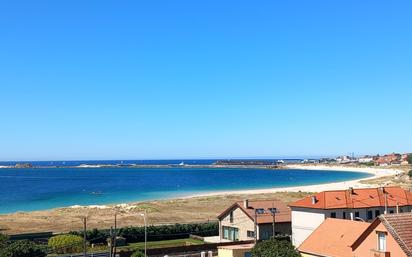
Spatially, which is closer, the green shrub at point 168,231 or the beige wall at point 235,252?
the beige wall at point 235,252

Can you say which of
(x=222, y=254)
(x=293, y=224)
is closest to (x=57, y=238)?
(x=222, y=254)

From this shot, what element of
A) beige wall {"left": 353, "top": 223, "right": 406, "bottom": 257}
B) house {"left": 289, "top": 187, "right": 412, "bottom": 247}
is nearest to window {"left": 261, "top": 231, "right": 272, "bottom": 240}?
house {"left": 289, "top": 187, "right": 412, "bottom": 247}

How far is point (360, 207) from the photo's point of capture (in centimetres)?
5144

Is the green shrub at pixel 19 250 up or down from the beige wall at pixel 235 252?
up

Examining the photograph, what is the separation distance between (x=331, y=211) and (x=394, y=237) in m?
22.6

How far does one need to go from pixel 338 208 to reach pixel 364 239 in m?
20.2

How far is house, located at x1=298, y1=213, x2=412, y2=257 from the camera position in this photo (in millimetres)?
27141

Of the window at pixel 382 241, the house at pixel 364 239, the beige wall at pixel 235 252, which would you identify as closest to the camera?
the house at pixel 364 239

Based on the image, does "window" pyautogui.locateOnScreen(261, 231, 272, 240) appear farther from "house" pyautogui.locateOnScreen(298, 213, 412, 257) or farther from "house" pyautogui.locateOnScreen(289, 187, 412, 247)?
"house" pyautogui.locateOnScreen(298, 213, 412, 257)

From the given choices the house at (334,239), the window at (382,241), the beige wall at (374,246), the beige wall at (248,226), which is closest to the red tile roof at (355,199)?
the beige wall at (248,226)

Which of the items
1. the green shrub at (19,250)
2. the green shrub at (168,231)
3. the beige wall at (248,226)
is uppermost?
the green shrub at (19,250)

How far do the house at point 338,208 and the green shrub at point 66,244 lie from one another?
2190cm

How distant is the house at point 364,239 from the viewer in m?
27.1

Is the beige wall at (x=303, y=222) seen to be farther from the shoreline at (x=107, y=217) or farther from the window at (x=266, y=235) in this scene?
the shoreline at (x=107, y=217)
